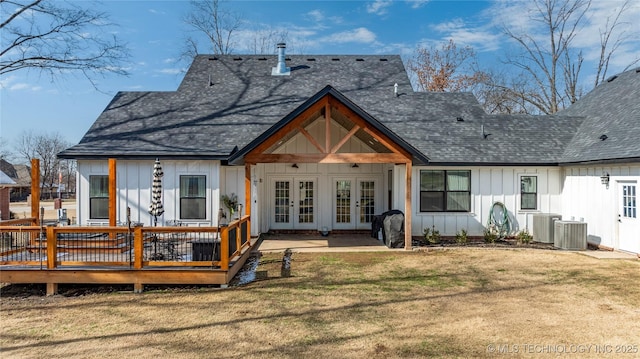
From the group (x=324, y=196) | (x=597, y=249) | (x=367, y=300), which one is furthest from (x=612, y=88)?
(x=367, y=300)

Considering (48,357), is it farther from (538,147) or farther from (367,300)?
(538,147)

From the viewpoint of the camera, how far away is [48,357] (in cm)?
475

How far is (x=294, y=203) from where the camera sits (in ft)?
48.7

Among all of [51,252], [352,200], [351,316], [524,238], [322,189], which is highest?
[322,189]

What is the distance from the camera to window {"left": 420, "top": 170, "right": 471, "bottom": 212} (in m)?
13.3

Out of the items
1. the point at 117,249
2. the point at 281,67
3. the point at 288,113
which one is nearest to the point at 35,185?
the point at 117,249

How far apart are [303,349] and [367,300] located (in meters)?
2.21

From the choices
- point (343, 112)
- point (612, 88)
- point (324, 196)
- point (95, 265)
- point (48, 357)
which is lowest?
point (48, 357)

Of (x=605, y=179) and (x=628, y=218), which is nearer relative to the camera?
(x=628, y=218)

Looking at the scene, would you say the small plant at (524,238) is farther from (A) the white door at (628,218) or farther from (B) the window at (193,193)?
(B) the window at (193,193)

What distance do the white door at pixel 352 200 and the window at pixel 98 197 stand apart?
7.71 meters

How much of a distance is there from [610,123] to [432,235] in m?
7.28

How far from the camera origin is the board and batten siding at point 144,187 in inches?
487

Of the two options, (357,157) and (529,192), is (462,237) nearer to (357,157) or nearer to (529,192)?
(529,192)
